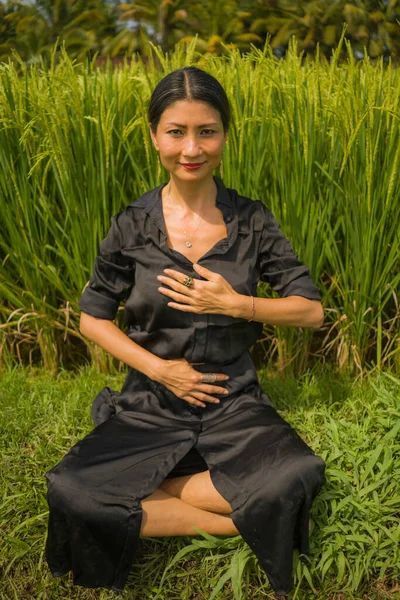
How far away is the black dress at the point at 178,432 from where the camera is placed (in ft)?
5.86

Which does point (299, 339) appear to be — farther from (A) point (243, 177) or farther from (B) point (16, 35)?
(B) point (16, 35)

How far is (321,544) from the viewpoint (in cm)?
197

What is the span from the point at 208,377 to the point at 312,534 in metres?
0.56

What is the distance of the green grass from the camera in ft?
6.33

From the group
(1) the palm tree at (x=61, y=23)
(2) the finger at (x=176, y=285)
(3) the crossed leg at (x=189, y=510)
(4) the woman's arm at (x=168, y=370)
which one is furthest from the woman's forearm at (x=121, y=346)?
(1) the palm tree at (x=61, y=23)

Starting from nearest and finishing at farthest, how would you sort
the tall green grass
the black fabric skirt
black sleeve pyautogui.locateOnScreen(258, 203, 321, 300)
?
1. the black fabric skirt
2. black sleeve pyautogui.locateOnScreen(258, 203, 321, 300)
3. the tall green grass

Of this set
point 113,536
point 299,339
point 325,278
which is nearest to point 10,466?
point 113,536

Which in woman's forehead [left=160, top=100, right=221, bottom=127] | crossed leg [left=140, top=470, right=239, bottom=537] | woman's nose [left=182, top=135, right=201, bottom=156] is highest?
woman's forehead [left=160, top=100, right=221, bottom=127]

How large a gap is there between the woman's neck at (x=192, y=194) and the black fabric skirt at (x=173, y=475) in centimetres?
48

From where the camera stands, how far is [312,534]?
2.00 meters

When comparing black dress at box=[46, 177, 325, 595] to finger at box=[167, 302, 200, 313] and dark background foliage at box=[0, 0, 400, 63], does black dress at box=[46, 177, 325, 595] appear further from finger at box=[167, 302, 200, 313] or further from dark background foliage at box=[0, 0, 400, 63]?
dark background foliage at box=[0, 0, 400, 63]

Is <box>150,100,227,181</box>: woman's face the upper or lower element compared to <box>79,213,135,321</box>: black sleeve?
upper

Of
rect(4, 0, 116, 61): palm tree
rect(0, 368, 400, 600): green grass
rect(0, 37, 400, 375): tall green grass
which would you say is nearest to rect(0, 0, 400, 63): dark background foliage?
rect(4, 0, 116, 61): palm tree

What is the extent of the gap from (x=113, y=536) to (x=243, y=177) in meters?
1.46
